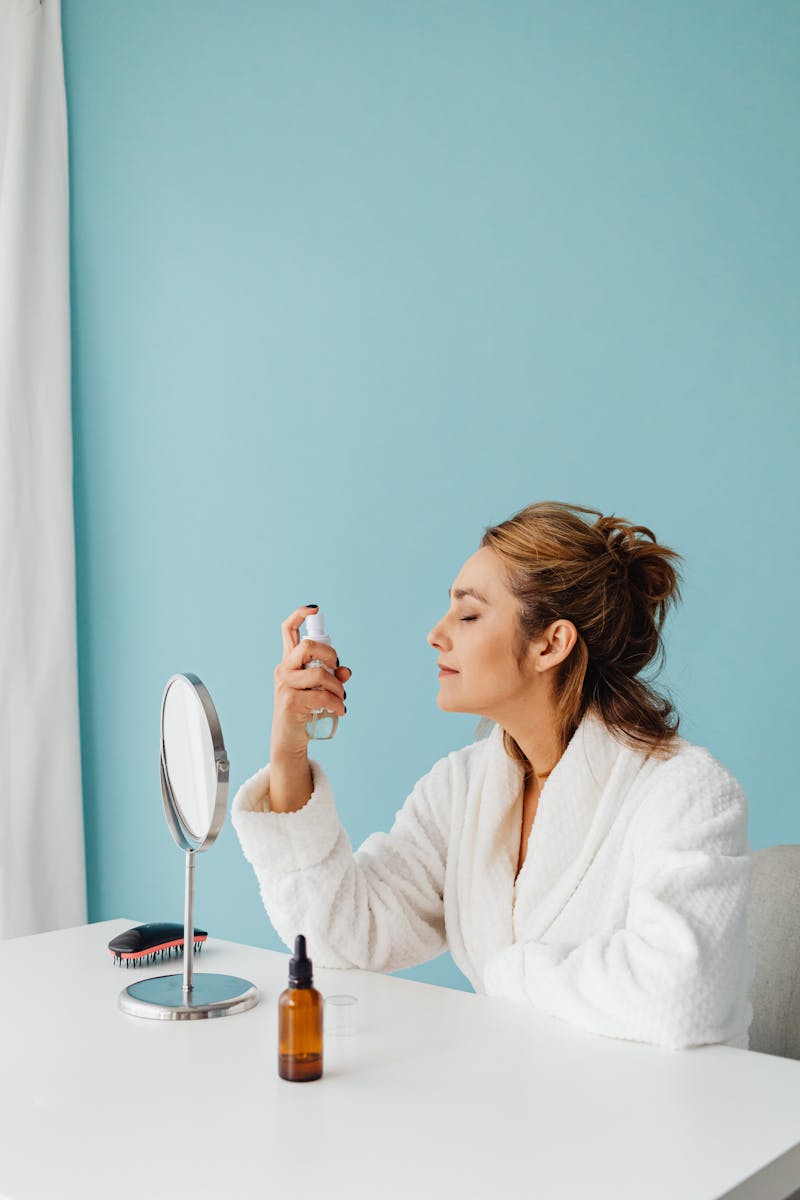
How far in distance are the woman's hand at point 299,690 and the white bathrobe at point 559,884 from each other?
6 centimetres

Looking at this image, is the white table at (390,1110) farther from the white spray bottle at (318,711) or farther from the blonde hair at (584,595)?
the blonde hair at (584,595)

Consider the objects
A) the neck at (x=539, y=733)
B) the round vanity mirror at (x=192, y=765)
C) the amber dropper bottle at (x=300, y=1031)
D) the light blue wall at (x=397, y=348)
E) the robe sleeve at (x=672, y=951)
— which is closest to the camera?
the amber dropper bottle at (x=300, y=1031)

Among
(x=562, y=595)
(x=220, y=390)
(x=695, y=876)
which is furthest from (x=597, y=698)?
(x=220, y=390)

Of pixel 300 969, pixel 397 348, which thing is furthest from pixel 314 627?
pixel 397 348

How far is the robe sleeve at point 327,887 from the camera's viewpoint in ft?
4.73

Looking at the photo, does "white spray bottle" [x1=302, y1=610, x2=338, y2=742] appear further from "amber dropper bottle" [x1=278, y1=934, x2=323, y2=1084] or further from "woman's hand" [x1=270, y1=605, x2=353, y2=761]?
"amber dropper bottle" [x1=278, y1=934, x2=323, y2=1084]

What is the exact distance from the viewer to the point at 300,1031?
1012 millimetres

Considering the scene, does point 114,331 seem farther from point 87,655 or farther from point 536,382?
point 536,382

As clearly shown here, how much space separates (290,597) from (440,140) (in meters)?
0.95

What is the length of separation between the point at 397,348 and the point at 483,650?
0.95m

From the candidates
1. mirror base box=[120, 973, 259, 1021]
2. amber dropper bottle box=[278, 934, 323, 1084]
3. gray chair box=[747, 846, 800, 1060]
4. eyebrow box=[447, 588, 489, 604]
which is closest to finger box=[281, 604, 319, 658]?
eyebrow box=[447, 588, 489, 604]

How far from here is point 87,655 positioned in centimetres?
299

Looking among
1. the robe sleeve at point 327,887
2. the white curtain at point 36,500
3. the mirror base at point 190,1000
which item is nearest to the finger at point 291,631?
the robe sleeve at point 327,887

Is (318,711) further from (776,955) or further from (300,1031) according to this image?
(776,955)
